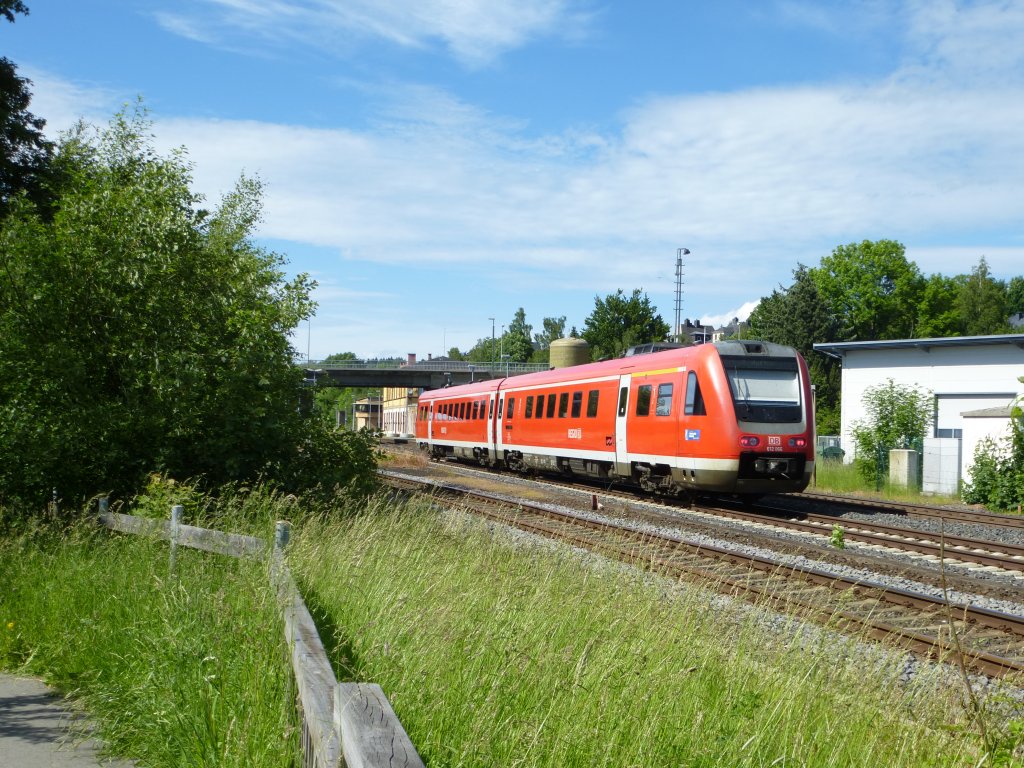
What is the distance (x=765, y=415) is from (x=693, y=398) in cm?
126

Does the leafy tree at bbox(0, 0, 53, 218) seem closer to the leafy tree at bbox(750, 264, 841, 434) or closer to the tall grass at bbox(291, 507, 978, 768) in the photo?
the tall grass at bbox(291, 507, 978, 768)

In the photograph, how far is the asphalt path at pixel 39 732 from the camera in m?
4.85

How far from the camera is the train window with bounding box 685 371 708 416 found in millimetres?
16953

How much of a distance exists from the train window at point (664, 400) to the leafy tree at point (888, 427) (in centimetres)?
1051

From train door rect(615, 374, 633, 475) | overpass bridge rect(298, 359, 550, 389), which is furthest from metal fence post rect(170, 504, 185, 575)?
overpass bridge rect(298, 359, 550, 389)

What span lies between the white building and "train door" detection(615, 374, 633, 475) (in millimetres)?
12811

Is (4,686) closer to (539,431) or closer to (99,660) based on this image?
(99,660)

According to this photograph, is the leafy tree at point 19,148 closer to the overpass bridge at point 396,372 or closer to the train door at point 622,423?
the train door at point 622,423

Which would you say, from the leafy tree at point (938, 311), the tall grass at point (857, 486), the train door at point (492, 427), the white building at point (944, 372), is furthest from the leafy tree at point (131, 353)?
the leafy tree at point (938, 311)

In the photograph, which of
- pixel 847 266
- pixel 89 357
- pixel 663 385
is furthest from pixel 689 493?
pixel 847 266

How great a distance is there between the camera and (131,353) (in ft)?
37.8

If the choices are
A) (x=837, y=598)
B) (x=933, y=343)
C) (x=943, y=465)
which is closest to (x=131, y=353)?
(x=837, y=598)

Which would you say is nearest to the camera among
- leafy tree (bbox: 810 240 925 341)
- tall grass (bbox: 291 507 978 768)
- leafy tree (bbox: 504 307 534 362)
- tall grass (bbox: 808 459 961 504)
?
tall grass (bbox: 291 507 978 768)

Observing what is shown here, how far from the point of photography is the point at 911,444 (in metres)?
28.0
